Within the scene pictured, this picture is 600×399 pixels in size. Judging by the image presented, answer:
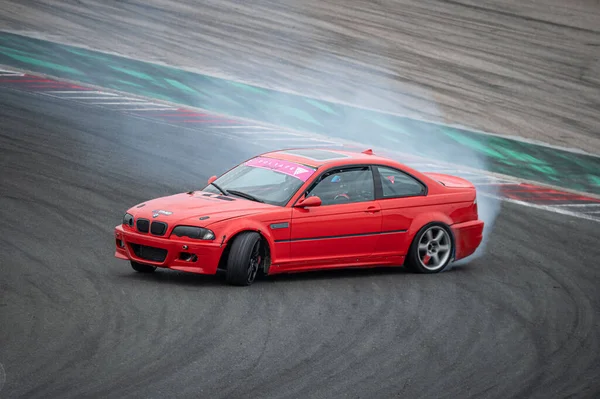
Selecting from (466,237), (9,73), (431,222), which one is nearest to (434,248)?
(431,222)

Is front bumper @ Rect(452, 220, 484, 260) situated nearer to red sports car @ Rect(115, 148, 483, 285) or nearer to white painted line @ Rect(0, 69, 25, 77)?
red sports car @ Rect(115, 148, 483, 285)

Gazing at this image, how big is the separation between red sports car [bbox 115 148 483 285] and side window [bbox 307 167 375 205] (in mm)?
13

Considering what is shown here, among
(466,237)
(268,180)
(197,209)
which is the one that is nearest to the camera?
(197,209)

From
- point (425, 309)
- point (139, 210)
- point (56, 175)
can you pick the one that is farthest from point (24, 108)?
point (425, 309)

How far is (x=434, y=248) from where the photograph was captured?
38.1 feet

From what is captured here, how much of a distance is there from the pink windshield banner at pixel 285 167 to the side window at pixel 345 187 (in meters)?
0.17

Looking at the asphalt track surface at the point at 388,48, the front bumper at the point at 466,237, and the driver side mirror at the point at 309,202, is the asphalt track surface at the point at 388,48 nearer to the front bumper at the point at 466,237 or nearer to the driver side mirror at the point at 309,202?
the front bumper at the point at 466,237

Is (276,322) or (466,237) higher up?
(466,237)

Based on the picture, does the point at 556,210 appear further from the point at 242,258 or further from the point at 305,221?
the point at 242,258

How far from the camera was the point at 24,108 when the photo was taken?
A: 60.8 feet

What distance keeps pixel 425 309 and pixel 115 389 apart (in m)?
3.89

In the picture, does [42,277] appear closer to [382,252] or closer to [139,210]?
[139,210]

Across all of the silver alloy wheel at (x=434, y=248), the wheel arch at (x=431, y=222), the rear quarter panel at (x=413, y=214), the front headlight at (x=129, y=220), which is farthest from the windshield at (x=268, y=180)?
the silver alloy wheel at (x=434, y=248)

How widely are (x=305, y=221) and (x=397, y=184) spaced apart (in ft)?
5.06
